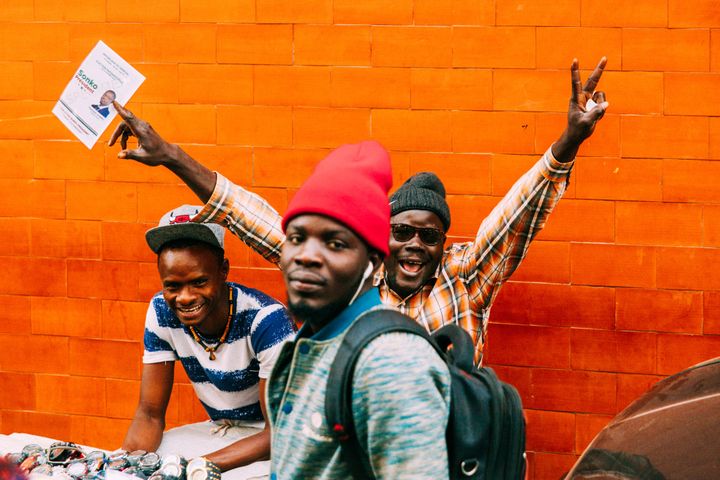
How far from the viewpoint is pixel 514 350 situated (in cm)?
436

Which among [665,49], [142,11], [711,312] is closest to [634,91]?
[665,49]

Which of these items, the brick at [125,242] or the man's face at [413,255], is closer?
the man's face at [413,255]

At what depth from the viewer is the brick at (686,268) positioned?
A: 4.14 m

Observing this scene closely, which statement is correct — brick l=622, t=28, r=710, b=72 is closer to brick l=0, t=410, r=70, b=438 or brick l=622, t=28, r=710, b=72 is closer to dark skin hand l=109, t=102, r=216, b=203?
dark skin hand l=109, t=102, r=216, b=203

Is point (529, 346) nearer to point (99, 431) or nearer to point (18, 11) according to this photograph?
point (99, 431)

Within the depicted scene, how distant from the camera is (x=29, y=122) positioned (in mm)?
4758

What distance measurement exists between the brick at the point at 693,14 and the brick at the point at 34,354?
3.41 metres

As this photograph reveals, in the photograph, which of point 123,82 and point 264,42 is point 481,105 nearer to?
point 264,42

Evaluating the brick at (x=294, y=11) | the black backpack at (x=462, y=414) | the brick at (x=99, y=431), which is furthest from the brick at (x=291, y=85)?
the black backpack at (x=462, y=414)

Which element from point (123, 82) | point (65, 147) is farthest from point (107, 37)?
point (123, 82)

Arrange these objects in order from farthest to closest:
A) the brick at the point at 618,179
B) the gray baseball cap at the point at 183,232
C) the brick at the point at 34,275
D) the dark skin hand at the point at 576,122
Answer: the brick at the point at 34,275
the brick at the point at 618,179
the gray baseball cap at the point at 183,232
the dark skin hand at the point at 576,122

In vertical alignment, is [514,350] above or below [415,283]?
below

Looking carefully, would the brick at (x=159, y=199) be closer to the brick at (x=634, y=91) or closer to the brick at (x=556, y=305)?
the brick at (x=556, y=305)

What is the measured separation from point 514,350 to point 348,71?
155cm
